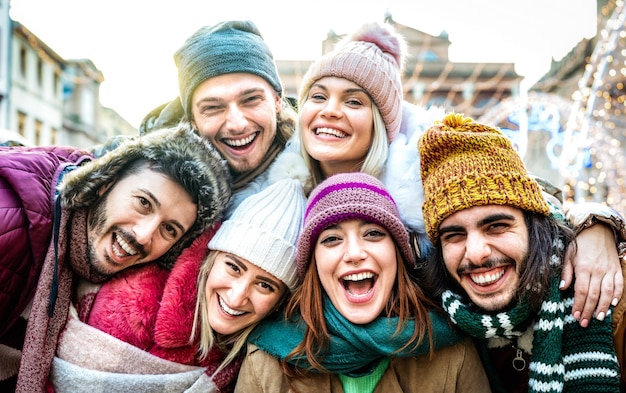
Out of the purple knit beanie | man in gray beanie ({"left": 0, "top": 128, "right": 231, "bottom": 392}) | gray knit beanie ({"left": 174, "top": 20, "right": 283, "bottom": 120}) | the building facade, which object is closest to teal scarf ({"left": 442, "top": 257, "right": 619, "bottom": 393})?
the purple knit beanie

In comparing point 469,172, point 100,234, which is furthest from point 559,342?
point 100,234

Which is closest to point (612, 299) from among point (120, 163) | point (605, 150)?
point (120, 163)

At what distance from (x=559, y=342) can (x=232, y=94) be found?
2.48m

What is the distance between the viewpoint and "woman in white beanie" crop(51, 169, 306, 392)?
256cm

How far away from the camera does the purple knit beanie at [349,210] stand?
2.53m

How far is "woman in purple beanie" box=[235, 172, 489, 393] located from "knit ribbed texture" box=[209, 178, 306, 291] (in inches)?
4.7

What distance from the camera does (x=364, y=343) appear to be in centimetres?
246

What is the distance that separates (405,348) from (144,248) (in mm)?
1529

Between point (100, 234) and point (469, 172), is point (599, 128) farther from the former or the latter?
point (100, 234)

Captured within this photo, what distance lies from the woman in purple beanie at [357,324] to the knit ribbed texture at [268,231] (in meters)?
0.12

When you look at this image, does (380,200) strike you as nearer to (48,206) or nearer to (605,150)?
(48,206)

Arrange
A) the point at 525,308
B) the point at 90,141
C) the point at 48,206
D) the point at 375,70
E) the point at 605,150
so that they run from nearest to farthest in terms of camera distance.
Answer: the point at 525,308
the point at 48,206
the point at 375,70
the point at 605,150
the point at 90,141

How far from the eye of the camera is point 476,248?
7.62ft

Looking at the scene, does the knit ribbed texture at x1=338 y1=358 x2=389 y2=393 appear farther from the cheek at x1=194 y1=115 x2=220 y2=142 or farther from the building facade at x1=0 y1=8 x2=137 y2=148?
the building facade at x1=0 y1=8 x2=137 y2=148
